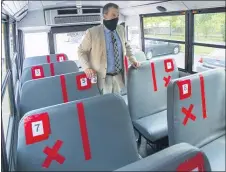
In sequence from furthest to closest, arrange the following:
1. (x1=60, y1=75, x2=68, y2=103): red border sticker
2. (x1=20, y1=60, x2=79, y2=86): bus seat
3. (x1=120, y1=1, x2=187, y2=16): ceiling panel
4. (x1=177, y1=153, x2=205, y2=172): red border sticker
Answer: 1. (x1=120, y1=1, x2=187, y2=16): ceiling panel
2. (x1=20, y1=60, x2=79, y2=86): bus seat
3. (x1=60, y1=75, x2=68, y2=103): red border sticker
4. (x1=177, y1=153, x2=205, y2=172): red border sticker

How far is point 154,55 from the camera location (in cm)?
425

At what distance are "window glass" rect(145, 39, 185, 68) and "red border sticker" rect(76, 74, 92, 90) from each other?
5.43ft

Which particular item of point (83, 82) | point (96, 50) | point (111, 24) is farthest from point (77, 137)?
point (111, 24)

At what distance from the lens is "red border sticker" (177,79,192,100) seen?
1.74 metres

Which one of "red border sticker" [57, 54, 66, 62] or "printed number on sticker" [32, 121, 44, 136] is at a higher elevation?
"red border sticker" [57, 54, 66, 62]

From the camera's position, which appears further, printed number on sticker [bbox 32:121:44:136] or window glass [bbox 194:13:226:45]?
window glass [bbox 194:13:226:45]

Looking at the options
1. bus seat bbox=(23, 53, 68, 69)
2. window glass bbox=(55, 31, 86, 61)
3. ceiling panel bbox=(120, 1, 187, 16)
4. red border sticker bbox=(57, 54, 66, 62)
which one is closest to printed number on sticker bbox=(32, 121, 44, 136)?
ceiling panel bbox=(120, 1, 187, 16)

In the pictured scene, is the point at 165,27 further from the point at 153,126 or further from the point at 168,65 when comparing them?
the point at 153,126

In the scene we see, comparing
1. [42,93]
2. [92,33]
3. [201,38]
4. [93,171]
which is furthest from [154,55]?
[93,171]

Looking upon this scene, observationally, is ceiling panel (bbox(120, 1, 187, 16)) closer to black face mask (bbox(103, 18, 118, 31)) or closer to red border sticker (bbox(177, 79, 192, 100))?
black face mask (bbox(103, 18, 118, 31))

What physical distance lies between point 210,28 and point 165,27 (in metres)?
0.97

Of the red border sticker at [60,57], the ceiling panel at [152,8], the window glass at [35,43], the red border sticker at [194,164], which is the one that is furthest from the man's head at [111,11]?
the window glass at [35,43]

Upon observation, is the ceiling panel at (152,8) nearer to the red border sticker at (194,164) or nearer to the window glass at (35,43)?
the window glass at (35,43)

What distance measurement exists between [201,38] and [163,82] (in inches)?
34.3
